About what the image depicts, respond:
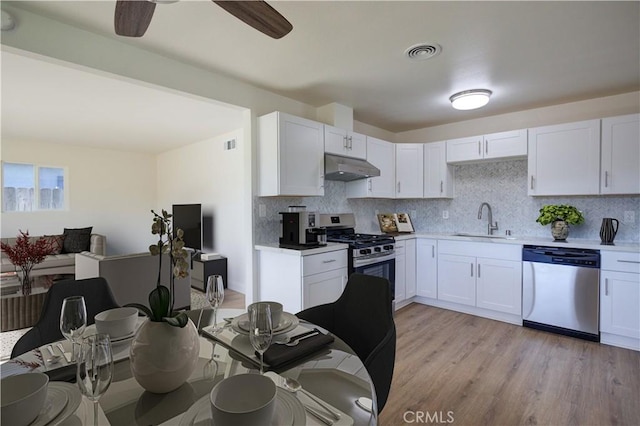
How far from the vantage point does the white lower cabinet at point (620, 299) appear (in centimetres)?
274

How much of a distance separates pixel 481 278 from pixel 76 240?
21.1 feet

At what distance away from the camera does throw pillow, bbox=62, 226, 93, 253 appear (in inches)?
215

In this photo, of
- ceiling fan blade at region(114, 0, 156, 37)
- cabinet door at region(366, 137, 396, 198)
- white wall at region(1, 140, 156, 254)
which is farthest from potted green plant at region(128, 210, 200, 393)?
white wall at region(1, 140, 156, 254)

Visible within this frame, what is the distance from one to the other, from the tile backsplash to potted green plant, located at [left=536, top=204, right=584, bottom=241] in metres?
0.25

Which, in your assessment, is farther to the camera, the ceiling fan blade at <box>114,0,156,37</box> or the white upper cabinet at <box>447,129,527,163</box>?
the white upper cabinet at <box>447,129,527,163</box>

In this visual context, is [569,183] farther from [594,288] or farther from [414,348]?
[414,348]

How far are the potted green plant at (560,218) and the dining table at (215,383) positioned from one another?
320cm

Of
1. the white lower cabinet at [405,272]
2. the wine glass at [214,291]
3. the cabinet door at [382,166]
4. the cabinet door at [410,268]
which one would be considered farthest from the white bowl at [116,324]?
the cabinet door at [410,268]

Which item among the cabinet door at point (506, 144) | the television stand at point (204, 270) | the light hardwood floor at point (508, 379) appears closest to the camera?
the light hardwood floor at point (508, 379)

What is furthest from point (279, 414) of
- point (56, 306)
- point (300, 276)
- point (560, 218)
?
point (560, 218)

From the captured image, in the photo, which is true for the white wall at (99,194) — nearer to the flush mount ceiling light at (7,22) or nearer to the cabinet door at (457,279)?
the flush mount ceiling light at (7,22)

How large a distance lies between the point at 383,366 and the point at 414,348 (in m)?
1.77

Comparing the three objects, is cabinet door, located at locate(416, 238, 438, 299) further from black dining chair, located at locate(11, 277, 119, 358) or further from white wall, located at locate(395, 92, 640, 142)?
black dining chair, located at locate(11, 277, 119, 358)

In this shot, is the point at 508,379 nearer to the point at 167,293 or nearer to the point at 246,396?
the point at 246,396
